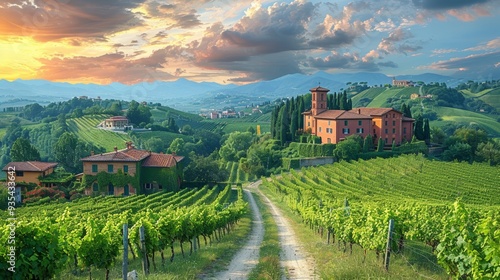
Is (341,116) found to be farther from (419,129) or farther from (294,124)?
(419,129)

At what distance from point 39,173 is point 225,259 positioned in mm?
43254

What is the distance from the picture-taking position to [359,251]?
54.6 ft

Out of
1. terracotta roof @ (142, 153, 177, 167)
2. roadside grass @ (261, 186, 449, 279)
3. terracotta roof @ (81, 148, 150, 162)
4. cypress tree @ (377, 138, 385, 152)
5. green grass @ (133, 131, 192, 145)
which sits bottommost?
roadside grass @ (261, 186, 449, 279)

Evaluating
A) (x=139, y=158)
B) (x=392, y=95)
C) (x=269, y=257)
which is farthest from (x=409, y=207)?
(x=392, y=95)

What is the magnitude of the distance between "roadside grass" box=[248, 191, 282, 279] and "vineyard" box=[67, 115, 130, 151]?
247ft

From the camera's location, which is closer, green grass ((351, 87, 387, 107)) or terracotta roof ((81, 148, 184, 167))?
terracotta roof ((81, 148, 184, 167))

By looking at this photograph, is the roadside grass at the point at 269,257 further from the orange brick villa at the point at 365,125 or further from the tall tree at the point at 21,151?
the tall tree at the point at 21,151

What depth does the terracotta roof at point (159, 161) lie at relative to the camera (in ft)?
165

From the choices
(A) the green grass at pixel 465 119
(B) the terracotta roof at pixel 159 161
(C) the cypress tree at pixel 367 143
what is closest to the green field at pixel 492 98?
(A) the green grass at pixel 465 119

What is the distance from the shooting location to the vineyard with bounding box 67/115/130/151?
97.3 m

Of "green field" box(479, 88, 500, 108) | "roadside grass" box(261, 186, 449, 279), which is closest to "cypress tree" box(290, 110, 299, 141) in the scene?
"roadside grass" box(261, 186, 449, 279)

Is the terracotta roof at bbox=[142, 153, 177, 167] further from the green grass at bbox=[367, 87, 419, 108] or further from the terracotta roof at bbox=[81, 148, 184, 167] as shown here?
the green grass at bbox=[367, 87, 419, 108]

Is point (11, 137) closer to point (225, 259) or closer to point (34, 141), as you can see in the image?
point (34, 141)

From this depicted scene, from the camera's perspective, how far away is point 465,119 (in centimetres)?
12412
